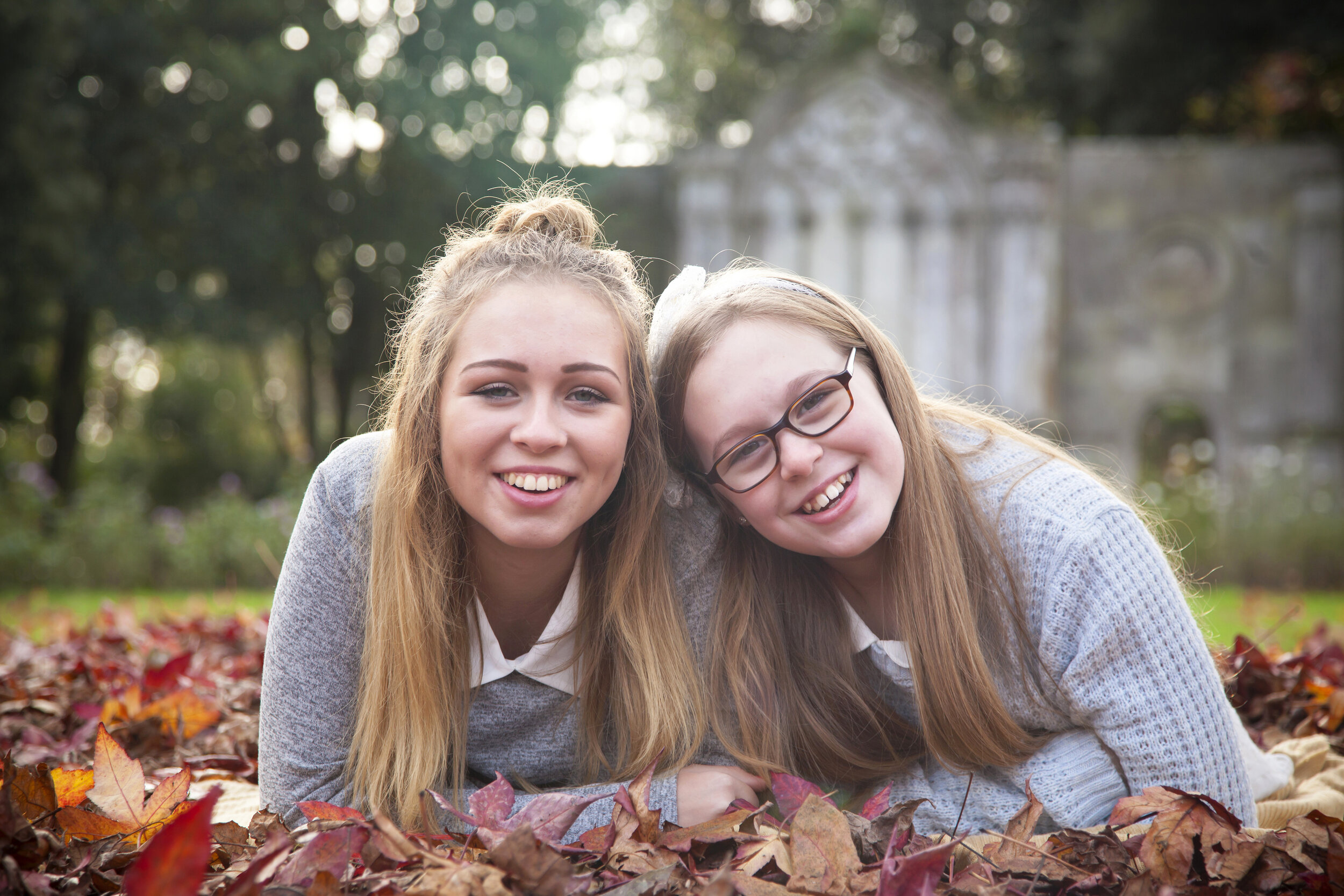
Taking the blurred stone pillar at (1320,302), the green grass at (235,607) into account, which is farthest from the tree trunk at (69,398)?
the blurred stone pillar at (1320,302)

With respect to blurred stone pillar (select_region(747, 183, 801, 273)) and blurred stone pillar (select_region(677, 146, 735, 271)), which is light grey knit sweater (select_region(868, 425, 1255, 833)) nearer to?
blurred stone pillar (select_region(677, 146, 735, 271))

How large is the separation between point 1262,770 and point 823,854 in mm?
1427

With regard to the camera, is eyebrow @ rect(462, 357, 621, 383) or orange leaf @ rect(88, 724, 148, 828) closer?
orange leaf @ rect(88, 724, 148, 828)

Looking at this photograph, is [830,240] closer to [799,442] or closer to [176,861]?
[799,442]

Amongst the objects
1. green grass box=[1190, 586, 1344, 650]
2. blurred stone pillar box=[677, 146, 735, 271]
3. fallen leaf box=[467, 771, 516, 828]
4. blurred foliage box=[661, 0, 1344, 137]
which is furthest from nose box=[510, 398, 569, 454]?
blurred foliage box=[661, 0, 1344, 137]

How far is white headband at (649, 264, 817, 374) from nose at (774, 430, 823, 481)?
38cm

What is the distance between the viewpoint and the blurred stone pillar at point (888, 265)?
32.7 feet

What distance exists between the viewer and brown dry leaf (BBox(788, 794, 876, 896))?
1.32 meters

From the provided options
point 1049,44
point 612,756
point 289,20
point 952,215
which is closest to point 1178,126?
point 1049,44

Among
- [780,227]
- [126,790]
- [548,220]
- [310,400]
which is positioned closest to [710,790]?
[126,790]

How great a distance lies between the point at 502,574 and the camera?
84.6 inches

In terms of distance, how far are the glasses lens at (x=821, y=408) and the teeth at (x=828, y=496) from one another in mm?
109

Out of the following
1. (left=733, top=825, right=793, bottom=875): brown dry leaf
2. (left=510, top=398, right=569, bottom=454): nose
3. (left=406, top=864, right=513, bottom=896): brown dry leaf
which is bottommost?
(left=733, top=825, right=793, bottom=875): brown dry leaf

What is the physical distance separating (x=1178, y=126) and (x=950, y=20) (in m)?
3.95
